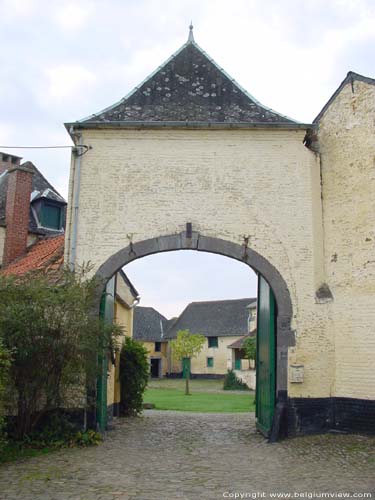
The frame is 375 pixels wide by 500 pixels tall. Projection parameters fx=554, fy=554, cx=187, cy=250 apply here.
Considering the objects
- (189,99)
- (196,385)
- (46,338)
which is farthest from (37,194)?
(196,385)

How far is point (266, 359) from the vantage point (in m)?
11.1

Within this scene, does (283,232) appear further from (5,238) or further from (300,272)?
(5,238)

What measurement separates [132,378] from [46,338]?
6.20m

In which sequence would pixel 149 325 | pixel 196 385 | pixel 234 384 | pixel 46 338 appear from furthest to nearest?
pixel 149 325 < pixel 196 385 < pixel 234 384 < pixel 46 338

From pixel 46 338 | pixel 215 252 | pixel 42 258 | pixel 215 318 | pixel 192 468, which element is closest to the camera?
pixel 192 468

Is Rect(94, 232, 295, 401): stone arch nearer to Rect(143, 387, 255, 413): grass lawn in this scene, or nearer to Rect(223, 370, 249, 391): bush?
Rect(143, 387, 255, 413): grass lawn

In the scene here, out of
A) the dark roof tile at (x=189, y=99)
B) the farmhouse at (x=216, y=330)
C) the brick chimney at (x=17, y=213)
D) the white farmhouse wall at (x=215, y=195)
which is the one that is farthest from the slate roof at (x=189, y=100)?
the farmhouse at (x=216, y=330)

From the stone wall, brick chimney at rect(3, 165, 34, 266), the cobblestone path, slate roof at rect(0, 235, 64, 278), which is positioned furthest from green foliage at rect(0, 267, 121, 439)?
the stone wall

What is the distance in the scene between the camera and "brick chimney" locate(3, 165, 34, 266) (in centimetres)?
1561

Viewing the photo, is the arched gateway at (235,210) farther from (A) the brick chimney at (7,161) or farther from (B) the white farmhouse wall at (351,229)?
(A) the brick chimney at (7,161)

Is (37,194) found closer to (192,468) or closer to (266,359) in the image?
(266,359)

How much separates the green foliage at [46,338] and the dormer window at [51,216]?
8.13 m

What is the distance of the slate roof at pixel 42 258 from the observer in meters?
11.5

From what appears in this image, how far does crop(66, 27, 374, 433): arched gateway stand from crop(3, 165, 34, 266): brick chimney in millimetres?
5270
